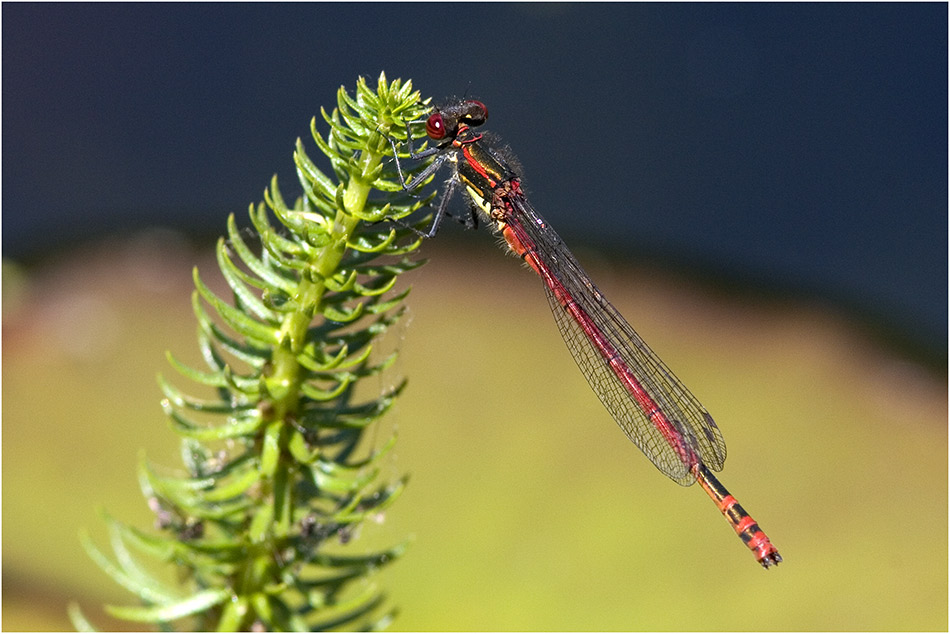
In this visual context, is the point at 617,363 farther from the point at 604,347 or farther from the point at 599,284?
the point at 599,284

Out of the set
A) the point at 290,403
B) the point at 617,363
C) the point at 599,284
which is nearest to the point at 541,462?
the point at 617,363

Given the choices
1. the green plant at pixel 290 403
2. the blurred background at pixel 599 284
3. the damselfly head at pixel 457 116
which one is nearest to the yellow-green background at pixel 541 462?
the blurred background at pixel 599 284

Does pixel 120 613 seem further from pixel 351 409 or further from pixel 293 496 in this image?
pixel 351 409

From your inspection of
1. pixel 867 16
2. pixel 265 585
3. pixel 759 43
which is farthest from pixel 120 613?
pixel 867 16

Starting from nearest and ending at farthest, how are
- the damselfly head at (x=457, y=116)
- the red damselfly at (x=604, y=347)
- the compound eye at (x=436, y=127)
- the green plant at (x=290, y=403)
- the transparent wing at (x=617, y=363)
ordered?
the green plant at (x=290, y=403)
the compound eye at (x=436, y=127)
the damselfly head at (x=457, y=116)
the red damselfly at (x=604, y=347)
the transparent wing at (x=617, y=363)

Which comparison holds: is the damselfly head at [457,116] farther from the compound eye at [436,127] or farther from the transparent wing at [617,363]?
the transparent wing at [617,363]

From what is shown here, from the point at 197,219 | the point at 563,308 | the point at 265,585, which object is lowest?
the point at 265,585

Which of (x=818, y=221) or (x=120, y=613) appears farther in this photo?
(x=818, y=221)
